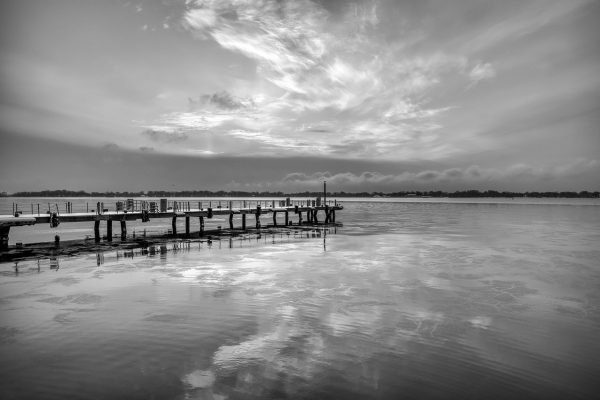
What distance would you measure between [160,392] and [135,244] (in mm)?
30987

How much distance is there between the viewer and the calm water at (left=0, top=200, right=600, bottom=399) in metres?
9.60

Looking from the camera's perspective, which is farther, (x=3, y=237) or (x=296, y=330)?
(x=3, y=237)

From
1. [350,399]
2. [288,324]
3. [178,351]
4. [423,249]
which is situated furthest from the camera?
[423,249]

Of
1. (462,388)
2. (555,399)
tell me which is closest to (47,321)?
(462,388)

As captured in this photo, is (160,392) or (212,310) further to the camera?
(212,310)

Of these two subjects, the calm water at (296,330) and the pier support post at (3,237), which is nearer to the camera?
the calm water at (296,330)

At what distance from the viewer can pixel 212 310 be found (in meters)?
15.8

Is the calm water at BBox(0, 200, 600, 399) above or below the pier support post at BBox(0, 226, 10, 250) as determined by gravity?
below

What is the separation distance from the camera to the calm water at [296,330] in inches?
378

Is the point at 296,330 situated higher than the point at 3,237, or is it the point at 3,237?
the point at 3,237

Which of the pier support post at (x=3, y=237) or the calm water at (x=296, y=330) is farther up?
the pier support post at (x=3, y=237)

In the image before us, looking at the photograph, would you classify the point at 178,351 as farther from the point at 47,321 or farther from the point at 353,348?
the point at 47,321

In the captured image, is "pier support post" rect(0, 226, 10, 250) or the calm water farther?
"pier support post" rect(0, 226, 10, 250)

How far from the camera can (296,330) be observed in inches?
535
